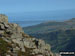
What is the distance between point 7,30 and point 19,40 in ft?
19.0

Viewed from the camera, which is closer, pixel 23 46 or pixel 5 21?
pixel 23 46

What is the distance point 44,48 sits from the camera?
212ft

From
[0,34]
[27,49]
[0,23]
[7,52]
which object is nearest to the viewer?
[7,52]

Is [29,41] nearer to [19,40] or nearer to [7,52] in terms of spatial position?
[19,40]

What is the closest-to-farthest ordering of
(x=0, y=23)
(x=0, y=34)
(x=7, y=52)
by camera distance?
(x=7, y=52), (x=0, y=34), (x=0, y=23)

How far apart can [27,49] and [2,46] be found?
226 inches

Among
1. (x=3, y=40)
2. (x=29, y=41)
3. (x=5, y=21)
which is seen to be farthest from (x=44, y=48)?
(x=5, y=21)

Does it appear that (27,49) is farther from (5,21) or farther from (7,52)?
(5,21)

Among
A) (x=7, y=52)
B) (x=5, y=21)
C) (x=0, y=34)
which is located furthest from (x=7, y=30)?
(x=7, y=52)

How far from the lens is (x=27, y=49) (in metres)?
60.4

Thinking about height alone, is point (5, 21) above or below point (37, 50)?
above

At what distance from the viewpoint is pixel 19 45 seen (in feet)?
196

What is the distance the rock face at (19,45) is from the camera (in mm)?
56750

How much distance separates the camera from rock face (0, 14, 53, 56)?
56.8 meters
